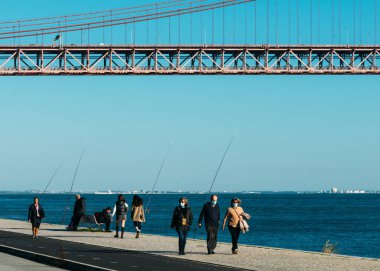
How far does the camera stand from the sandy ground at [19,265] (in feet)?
47.1

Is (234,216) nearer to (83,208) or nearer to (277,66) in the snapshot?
(83,208)

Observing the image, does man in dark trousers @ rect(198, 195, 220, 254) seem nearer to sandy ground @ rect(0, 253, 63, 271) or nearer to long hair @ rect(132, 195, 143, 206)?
sandy ground @ rect(0, 253, 63, 271)

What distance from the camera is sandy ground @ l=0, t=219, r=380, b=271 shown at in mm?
14586

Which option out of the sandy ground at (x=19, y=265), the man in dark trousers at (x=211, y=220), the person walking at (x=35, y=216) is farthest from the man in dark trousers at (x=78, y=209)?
the man in dark trousers at (x=211, y=220)

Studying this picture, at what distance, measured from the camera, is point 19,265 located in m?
15.0

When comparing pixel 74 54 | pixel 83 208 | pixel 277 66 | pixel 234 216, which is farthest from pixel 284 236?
pixel 234 216

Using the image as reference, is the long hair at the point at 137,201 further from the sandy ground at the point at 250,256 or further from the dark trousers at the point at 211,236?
the dark trousers at the point at 211,236

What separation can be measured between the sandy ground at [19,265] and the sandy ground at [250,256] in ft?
9.15

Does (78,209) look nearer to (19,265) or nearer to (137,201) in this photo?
(137,201)

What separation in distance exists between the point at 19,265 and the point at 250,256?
446 centimetres

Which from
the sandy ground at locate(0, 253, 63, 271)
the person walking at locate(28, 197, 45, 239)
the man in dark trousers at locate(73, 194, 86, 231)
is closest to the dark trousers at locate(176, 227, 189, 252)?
the sandy ground at locate(0, 253, 63, 271)

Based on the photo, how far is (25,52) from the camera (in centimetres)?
6122

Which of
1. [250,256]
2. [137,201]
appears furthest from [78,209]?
[250,256]

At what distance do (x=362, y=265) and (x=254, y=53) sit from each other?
50.3 metres
